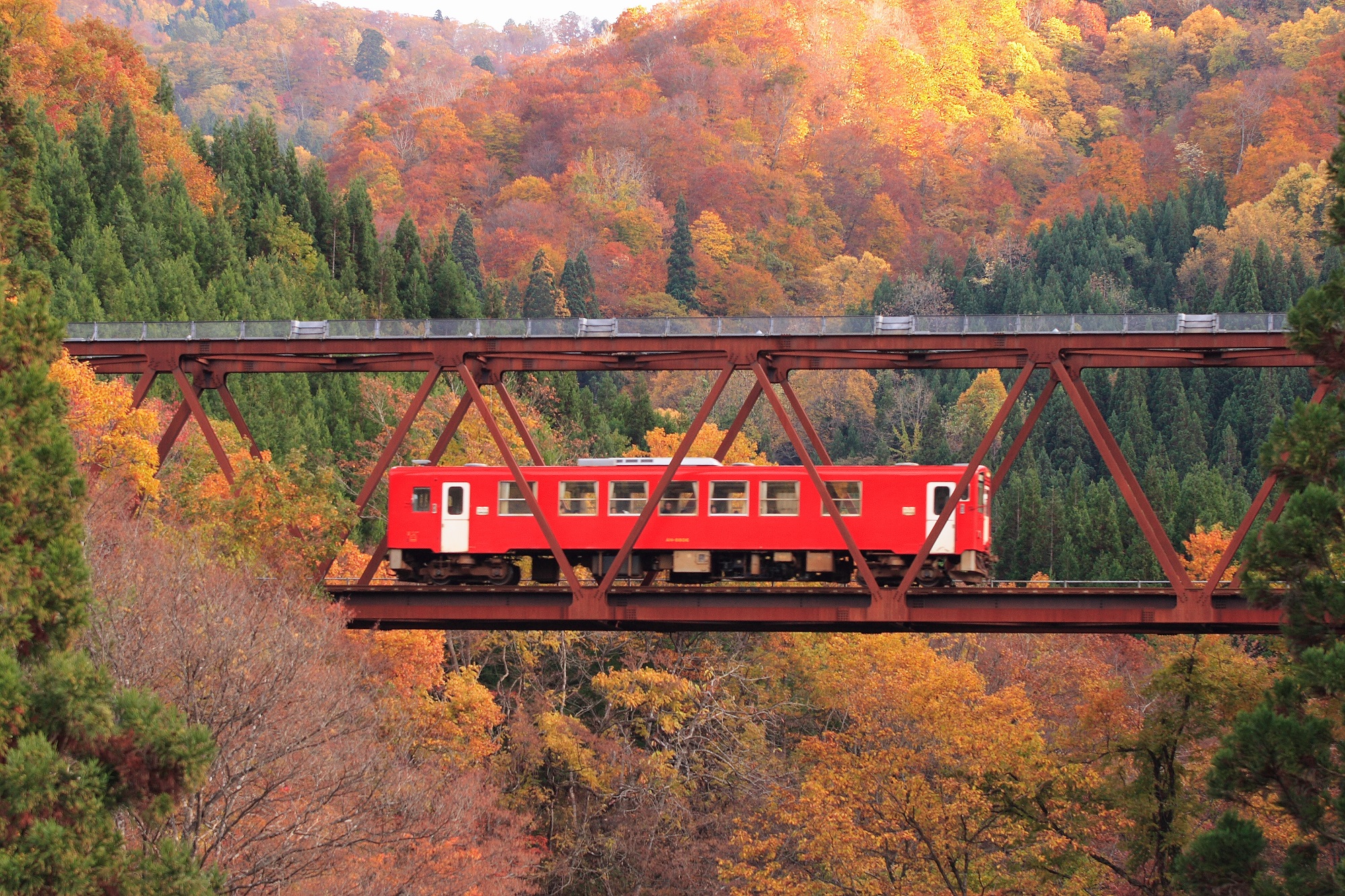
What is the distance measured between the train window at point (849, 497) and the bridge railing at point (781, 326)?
3.54 metres

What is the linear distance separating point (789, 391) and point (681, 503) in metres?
3.46

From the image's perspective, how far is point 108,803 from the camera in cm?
2444

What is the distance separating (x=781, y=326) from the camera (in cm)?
3872

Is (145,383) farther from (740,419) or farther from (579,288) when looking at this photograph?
(579,288)

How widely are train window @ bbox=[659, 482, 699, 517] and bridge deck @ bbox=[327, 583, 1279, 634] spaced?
3.13 metres

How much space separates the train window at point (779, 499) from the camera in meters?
39.8

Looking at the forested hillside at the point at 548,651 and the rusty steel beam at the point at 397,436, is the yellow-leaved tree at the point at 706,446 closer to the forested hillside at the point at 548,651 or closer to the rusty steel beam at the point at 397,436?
the forested hillside at the point at 548,651

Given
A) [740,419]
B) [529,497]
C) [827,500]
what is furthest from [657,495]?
[827,500]

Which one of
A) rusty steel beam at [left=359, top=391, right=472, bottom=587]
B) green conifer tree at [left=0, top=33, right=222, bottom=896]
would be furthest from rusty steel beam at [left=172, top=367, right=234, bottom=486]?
green conifer tree at [left=0, top=33, right=222, bottom=896]

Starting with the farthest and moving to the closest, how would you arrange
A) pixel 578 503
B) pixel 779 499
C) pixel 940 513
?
pixel 578 503 < pixel 779 499 < pixel 940 513

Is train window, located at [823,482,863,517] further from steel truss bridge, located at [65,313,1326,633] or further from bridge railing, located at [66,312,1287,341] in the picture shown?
bridge railing, located at [66,312,1287,341]

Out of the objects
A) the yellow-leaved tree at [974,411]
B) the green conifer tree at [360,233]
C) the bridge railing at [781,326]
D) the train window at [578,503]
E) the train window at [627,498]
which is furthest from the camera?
the yellow-leaved tree at [974,411]

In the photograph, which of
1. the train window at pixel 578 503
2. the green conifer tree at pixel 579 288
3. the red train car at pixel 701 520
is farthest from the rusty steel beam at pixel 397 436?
the green conifer tree at pixel 579 288

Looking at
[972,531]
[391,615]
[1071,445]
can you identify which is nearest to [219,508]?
[391,615]
